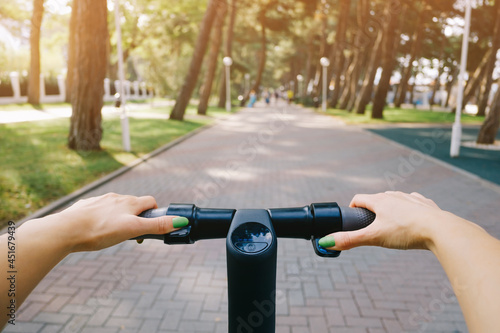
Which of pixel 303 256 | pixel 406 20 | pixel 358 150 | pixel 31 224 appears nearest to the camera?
pixel 31 224

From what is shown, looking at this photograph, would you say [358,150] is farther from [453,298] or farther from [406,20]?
[406,20]

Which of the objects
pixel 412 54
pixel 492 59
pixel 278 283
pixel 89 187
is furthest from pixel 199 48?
pixel 412 54

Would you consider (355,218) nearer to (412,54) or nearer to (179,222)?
(179,222)

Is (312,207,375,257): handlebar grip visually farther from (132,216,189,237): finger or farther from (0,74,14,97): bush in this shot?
(0,74,14,97): bush

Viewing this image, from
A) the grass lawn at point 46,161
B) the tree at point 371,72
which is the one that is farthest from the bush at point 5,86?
the tree at point 371,72

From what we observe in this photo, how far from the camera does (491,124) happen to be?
1238 centimetres

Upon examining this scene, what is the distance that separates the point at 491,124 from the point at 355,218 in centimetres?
1363

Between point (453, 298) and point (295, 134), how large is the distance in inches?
542

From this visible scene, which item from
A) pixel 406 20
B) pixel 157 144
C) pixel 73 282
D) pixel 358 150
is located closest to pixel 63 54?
pixel 406 20

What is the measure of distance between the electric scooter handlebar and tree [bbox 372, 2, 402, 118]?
22570 mm

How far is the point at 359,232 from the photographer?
106 cm

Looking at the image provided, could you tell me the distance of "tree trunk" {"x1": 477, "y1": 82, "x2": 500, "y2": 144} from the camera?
1212 cm

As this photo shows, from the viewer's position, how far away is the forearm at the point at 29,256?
84cm

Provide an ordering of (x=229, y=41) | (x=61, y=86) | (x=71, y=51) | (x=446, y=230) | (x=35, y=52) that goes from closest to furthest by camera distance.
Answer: (x=446, y=230) < (x=71, y=51) < (x=35, y=52) < (x=229, y=41) < (x=61, y=86)
